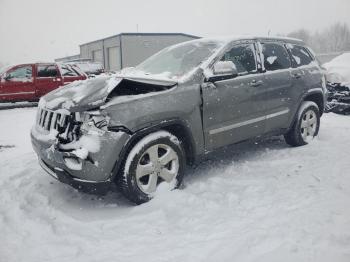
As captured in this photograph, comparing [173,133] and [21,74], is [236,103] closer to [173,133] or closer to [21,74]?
[173,133]

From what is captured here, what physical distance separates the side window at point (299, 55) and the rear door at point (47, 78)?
901 centimetres

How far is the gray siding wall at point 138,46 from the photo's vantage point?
93.2 ft

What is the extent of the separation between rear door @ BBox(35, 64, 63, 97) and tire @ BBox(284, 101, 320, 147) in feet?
29.9

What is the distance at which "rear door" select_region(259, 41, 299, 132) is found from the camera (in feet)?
16.2

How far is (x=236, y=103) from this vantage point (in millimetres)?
4430

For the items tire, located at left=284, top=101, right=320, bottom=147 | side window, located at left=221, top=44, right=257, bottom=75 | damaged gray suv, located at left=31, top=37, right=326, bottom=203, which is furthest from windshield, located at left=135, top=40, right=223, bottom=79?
tire, located at left=284, top=101, right=320, bottom=147

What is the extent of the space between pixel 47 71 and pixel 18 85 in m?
1.12

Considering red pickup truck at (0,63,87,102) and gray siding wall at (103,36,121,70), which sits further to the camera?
gray siding wall at (103,36,121,70)

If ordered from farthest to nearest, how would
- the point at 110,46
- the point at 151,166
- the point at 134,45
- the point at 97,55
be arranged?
1. the point at 97,55
2. the point at 110,46
3. the point at 134,45
4. the point at 151,166

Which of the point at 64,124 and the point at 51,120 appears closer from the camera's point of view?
the point at 64,124

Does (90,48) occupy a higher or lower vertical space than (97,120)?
higher

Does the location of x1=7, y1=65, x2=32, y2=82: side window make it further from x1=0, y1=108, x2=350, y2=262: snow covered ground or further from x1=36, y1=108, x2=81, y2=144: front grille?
x1=36, y1=108, x2=81, y2=144: front grille

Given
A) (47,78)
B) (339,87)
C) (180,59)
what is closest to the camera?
(180,59)

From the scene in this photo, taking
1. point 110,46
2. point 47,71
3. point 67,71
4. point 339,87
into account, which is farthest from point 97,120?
point 110,46
